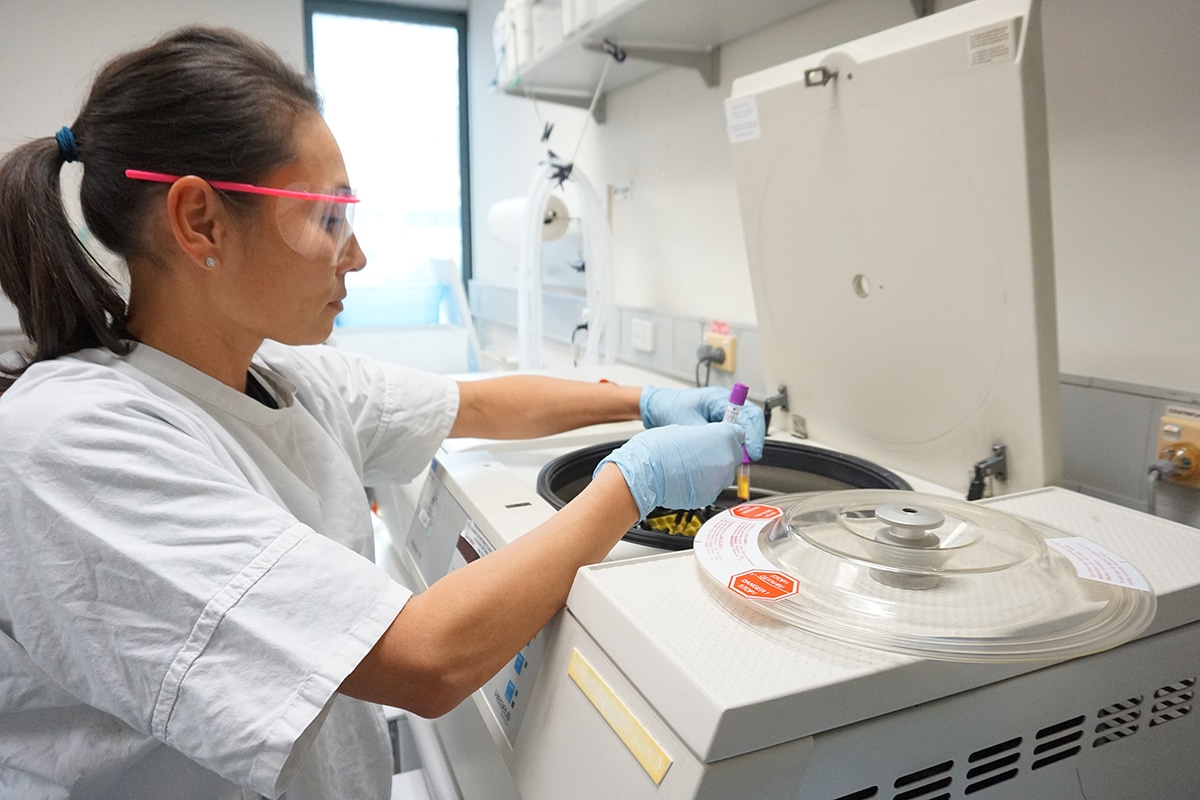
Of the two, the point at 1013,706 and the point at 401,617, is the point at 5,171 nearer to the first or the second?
the point at 401,617

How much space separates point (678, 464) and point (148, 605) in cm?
59

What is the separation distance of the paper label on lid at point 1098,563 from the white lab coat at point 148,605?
64 cm

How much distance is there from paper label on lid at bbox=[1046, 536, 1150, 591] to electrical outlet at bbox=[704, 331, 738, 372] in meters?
1.16

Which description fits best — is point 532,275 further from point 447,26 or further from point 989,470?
point 447,26

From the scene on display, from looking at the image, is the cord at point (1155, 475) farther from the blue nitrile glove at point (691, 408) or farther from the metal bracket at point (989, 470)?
the blue nitrile glove at point (691, 408)

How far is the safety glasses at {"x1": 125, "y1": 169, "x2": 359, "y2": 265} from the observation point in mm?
897

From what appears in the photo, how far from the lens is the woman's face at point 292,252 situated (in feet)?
2.98

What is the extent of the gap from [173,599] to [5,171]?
59 cm

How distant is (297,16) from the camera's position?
382 cm

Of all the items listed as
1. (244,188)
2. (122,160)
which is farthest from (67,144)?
(244,188)

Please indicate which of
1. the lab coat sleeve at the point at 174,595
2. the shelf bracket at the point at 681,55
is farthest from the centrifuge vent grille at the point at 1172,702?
the shelf bracket at the point at 681,55

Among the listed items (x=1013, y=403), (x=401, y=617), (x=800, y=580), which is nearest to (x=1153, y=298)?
(x=1013, y=403)

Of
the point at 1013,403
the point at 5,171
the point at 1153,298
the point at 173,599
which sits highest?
the point at 5,171

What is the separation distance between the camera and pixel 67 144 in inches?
35.5
